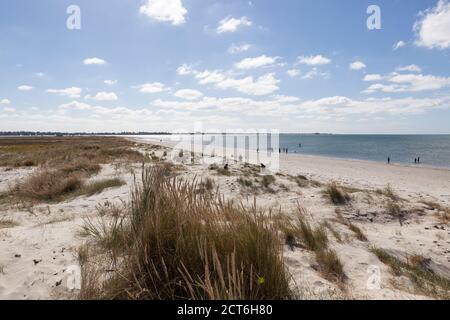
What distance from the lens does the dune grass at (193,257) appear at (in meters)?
2.31

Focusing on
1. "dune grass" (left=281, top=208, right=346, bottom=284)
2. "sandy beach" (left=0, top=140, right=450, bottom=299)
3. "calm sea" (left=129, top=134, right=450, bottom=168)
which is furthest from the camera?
"calm sea" (left=129, top=134, right=450, bottom=168)

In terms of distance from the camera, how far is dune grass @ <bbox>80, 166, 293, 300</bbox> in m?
2.31

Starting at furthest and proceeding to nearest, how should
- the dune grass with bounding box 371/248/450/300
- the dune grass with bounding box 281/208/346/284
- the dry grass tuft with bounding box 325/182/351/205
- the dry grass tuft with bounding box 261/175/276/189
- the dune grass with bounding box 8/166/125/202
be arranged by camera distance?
the dry grass tuft with bounding box 261/175/276/189, the dune grass with bounding box 8/166/125/202, the dry grass tuft with bounding box 325/182/351/205, the dune grass with bounding box 281/208/346/284, the dune grass with bounding box 371/248/450/300

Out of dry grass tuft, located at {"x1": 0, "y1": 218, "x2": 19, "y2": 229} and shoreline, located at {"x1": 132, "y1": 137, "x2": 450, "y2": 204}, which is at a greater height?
dry grass tuft, located at {"x1": 0, "y1": 218, "x2": 19, "y2": 229}

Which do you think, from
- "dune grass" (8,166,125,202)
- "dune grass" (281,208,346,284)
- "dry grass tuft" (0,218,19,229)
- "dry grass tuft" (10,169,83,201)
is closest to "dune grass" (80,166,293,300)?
"dune grass" (281,208,346,284)

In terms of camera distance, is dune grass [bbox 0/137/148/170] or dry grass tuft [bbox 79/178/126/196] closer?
dry grass tuft [bbox 79/178/126/196]

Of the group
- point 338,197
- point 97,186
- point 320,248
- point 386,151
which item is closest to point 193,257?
point 320,248

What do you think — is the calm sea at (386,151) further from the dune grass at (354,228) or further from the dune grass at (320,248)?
the dune grass at (320,248)

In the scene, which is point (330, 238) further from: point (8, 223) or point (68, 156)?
point (68, 156)

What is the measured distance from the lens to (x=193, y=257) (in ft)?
8.27

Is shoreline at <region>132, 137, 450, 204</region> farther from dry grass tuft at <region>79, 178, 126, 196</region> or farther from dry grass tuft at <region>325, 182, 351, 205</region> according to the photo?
dry grass tuft at <region>79, 178, 126, 196</region>

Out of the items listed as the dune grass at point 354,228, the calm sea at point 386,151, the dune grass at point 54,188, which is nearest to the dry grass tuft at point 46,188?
the dune grass at point 54,188

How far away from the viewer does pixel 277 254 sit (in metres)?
2.44
